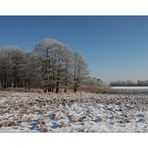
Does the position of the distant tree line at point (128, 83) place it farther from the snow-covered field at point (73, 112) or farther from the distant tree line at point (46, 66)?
the distant tree line at point (46, 66)

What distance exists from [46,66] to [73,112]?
126 centimetres

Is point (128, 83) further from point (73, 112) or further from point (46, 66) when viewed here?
point (46, 66)

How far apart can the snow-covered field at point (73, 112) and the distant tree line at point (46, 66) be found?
1.12 feet

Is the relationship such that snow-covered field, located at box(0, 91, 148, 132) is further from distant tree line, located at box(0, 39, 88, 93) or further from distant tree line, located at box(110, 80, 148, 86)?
distant tree line, located at box(110, 80, 148, 86)

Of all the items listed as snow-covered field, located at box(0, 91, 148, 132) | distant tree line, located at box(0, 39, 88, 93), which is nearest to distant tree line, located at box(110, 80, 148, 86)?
snow-covered field, located at box(0, 91, 148, 132)

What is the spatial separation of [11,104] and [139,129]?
2.85 meters

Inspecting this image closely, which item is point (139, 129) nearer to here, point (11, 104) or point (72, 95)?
point (72, 95)

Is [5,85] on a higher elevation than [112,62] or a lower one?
lower

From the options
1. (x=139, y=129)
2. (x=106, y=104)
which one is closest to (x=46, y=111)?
(x=106, y=104)

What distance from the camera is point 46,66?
22.2 feet

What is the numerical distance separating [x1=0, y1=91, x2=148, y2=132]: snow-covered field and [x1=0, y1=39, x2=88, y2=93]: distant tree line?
13.5 inches

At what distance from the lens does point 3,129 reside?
5.38 metres

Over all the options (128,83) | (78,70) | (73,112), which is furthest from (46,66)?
(128,83)
